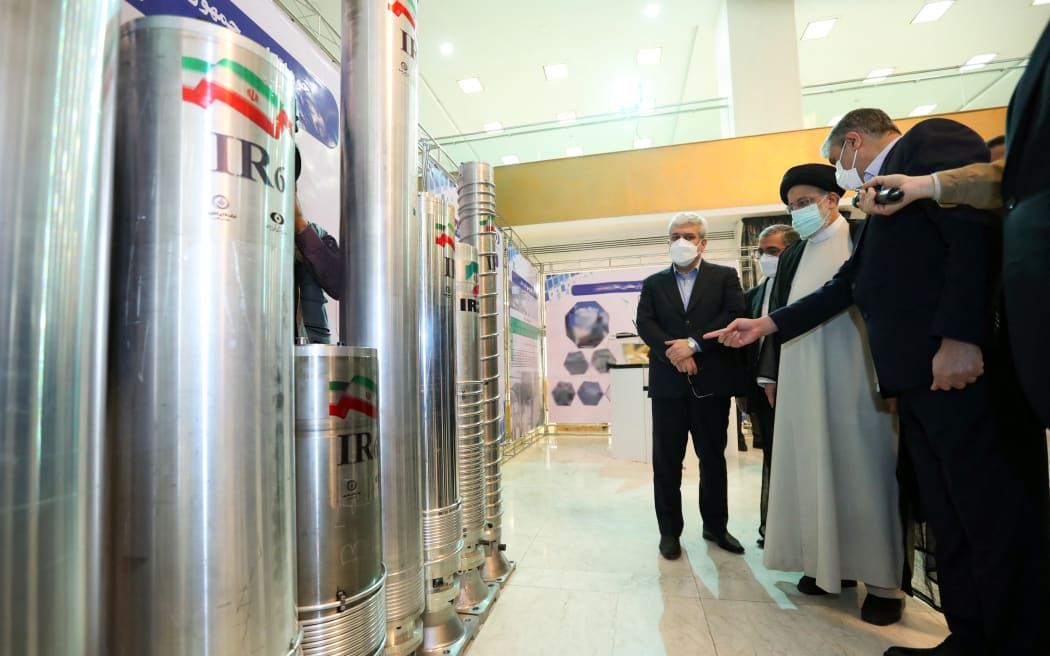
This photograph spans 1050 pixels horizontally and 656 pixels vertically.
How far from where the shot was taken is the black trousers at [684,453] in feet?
7.08

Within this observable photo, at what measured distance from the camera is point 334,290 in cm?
130

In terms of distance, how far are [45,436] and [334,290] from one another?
0.82m

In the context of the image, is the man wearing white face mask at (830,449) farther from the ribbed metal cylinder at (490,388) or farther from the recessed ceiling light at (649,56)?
the recessed ceiling light at (649,56)

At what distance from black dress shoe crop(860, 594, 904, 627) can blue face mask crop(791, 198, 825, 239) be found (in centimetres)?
121

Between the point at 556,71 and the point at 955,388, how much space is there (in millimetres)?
8199

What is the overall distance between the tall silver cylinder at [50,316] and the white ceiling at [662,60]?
6074 millimetres

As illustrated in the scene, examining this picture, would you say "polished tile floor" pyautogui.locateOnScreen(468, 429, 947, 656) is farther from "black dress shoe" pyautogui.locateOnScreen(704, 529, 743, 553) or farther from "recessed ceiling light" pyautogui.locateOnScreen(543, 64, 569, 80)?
"recessed ceiling light" pyautogui.locateOnScreen(543, 64, 569, 80)

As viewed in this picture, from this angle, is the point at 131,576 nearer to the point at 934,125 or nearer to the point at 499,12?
the point at 934,125

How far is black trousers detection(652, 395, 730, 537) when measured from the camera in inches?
85.0

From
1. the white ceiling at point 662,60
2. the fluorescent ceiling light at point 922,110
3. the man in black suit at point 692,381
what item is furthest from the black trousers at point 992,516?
→ the fluorescent ceiling light at point 922,110

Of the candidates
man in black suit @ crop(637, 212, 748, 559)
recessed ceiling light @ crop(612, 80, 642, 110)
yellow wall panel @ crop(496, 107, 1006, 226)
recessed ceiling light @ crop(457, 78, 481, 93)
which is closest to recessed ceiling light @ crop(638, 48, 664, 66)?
recessed ceiling light @ crop(612, 80, 642, 110)

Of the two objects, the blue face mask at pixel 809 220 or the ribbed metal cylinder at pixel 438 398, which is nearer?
the ribbed metal cylinder at pixel 438 398

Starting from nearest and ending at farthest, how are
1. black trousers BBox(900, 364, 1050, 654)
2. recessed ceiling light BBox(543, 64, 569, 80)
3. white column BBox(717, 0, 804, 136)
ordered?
black trousers BBox(900, 364, 1050, 654)
white column BBox(717, 0, 804, 136)
recessed ceiling light BBox(543, 64, 569, 80)

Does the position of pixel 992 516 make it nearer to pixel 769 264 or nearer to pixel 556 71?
pixel 769 264
